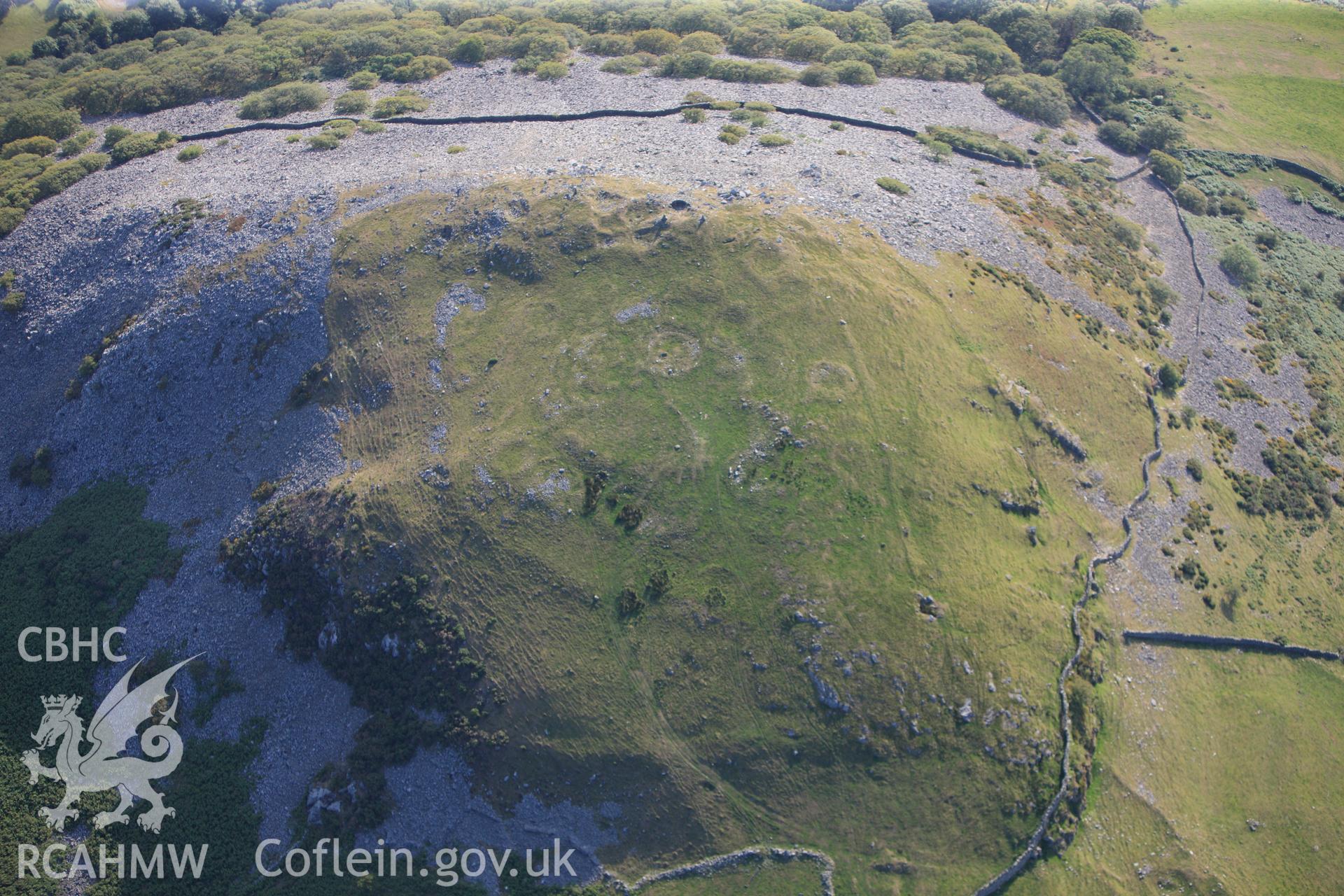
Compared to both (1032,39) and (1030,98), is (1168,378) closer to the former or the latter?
(1030,98)

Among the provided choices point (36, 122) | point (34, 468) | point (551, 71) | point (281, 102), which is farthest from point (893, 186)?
point (36, 122)

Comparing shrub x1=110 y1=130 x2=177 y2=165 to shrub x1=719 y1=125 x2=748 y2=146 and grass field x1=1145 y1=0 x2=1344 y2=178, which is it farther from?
grass field x1=1145 y1=0 x2=1344 y2=178

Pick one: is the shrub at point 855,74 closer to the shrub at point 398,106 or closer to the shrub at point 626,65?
the shrub at point 626,65

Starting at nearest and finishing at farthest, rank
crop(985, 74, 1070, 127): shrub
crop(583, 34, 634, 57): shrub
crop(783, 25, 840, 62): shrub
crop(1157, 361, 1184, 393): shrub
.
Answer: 1. crop(1157, 361, 1184, 393): shrub
2. crop(985, 74, 1070, 127): shrub
3. crop(583, 34, 634, 57): shrub
4. crop(783, 25, 840, 62): shrub

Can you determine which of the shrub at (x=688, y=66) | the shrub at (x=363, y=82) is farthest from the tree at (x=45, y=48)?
the shrub at (x=688, y=66)

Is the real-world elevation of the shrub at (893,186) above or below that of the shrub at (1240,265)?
above

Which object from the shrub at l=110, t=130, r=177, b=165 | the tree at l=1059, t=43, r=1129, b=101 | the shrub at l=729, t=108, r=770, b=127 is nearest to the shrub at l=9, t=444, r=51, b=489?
the shrub at l=110, t=130, r=177, b=165
